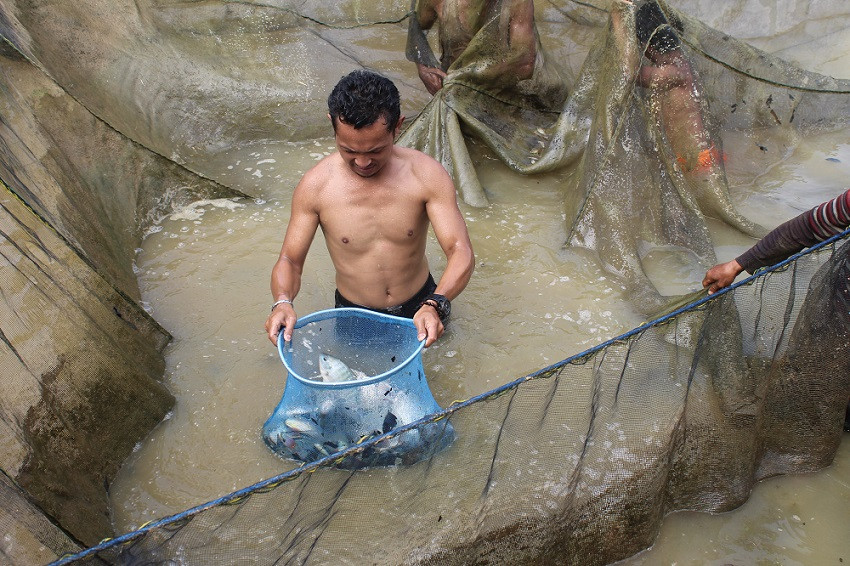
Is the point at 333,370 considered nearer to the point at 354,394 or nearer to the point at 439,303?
the point at 354,394

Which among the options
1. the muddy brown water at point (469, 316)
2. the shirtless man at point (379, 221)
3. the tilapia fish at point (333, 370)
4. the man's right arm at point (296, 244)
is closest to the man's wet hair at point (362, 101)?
the shirtless man at point (379, 221)

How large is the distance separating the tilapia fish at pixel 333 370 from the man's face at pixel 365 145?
0.81 metres

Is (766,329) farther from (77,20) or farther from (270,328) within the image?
(77,20)

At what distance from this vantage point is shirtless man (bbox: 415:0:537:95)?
471 cm

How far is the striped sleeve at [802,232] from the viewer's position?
2750 millimetres

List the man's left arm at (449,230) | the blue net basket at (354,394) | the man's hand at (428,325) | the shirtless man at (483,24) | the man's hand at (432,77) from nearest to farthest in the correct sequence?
the blue net basket at (354,394) < the man's hand at (428,325) < the man's left arm at (449,230) < the shirtless man at (483,24) < the man's hand at (432,77)

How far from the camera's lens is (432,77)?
5.36 meters

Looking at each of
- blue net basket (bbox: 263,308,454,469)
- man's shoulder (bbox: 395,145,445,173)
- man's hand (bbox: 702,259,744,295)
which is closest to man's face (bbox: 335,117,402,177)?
man's shoulder (bbox: 395,145,445,173)

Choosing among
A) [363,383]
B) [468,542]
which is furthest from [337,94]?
[468,542]

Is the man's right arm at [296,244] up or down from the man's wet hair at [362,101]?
down

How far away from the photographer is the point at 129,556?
2.19 metres

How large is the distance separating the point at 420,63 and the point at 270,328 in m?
3.23

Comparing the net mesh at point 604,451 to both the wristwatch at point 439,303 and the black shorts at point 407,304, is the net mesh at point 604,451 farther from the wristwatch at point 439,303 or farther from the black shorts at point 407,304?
the black shorts at point 407,304

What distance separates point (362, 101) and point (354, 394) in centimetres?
112
